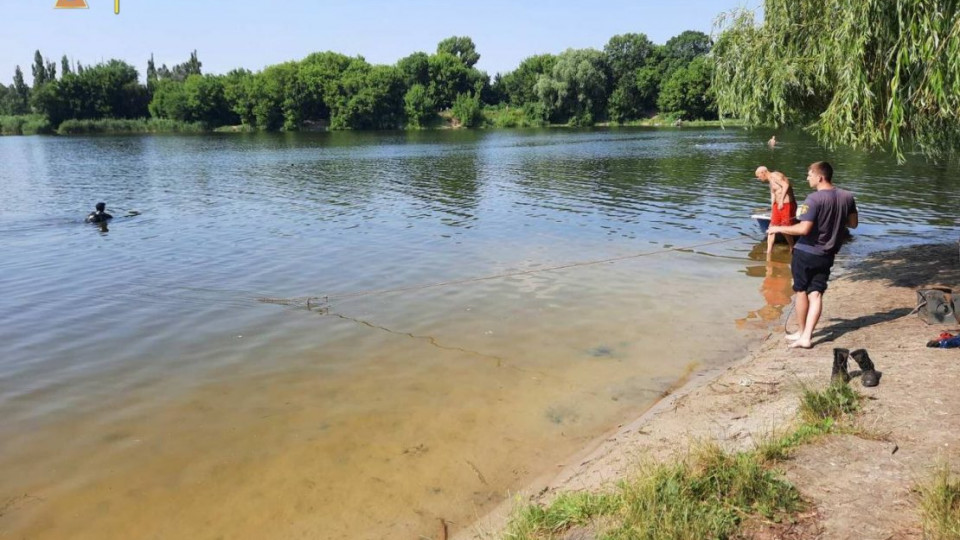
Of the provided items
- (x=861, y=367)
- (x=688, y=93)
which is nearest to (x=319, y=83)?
(x=688, y=93)

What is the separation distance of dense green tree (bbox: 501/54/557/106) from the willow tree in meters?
106

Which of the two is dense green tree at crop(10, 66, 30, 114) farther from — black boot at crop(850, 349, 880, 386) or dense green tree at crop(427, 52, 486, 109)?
black boot at crop(850, 349, 880, 386)

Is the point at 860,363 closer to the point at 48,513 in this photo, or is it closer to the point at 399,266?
the point at 48,513

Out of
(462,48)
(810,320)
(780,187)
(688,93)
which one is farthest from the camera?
(462,48)

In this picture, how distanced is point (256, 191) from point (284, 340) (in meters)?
20.5

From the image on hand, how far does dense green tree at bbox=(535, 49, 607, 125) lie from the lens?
323 ft

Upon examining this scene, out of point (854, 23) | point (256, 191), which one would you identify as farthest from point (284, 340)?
point (256, 191)

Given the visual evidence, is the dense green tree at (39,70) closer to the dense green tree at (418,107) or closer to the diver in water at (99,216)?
the dense green tree at (418,107)

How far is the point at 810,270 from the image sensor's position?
7.28m

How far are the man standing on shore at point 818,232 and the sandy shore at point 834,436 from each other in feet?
2.39

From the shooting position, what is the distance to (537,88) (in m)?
100

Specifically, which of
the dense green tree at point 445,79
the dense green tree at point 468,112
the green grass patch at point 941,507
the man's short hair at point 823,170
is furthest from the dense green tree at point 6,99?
the green grass patch at point 941,507

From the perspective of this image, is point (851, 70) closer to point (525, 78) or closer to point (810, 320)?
point (810, 320)

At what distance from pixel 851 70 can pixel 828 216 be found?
2.56 meters
